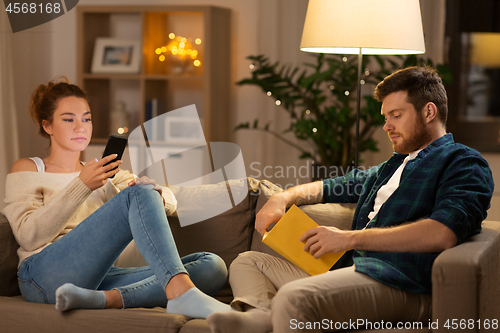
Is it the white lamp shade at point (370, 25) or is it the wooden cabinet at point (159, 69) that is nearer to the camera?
the white lamp shade at point (370, 25)

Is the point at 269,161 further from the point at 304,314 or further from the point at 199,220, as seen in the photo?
the point at 304,314

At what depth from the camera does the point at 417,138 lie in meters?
1.53

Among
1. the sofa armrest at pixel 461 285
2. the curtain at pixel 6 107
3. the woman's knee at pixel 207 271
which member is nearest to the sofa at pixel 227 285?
the sofa armrest at pixel 461 285

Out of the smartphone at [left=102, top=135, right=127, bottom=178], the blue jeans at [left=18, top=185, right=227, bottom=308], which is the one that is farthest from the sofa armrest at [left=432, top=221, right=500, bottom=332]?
the smartphone at [left=102, top=135, right=127, bottom=178]

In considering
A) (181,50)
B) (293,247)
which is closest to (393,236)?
(293,247)

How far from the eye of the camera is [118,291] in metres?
1.52

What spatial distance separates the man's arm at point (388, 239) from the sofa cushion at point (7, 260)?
965 mm

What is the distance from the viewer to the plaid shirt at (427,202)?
1307mm

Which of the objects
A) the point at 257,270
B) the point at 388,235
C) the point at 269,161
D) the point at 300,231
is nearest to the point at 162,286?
the point at 257,270

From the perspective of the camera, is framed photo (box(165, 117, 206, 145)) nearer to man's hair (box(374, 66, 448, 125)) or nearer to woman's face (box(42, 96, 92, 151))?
woman's face (box(42, 96, 92, 151))

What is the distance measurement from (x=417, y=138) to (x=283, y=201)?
493 millimetres

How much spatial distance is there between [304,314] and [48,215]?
86 centimetres

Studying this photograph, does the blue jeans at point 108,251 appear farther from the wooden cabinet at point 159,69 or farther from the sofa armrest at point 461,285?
the wooden cabinet at point 159,69

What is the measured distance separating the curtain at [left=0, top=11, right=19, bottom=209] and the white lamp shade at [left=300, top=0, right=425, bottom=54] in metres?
2.30
